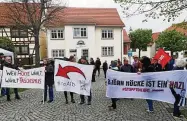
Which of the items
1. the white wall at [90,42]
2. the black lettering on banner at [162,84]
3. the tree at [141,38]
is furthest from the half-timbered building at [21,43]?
the black lettering on banner at [162,84]

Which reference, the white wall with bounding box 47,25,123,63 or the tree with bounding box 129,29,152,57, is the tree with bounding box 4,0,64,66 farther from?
the tree with bounding box 129,29,152,57

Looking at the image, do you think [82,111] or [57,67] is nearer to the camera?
[82,111]

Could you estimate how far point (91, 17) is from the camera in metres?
49.2

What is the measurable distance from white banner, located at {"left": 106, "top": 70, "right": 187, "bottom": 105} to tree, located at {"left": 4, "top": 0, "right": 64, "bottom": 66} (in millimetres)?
25627

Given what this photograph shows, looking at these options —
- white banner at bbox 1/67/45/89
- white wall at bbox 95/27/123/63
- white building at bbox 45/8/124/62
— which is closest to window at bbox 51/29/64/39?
white building at bbox 45/8/124/62

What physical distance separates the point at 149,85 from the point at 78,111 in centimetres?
252

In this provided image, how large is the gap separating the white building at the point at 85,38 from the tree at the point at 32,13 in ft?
27.2

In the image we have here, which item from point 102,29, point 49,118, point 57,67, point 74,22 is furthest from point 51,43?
point 49,118

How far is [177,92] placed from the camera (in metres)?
9.40

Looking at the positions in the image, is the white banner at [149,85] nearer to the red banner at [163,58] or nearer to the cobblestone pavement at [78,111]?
the cobblestone pavement at [78,111]

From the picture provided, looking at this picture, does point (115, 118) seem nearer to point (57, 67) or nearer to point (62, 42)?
point (57, 67)

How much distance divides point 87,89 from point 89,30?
34.7 metres

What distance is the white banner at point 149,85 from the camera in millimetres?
9406

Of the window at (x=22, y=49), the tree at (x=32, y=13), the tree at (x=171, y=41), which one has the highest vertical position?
the tree at (x=32, y=13)
